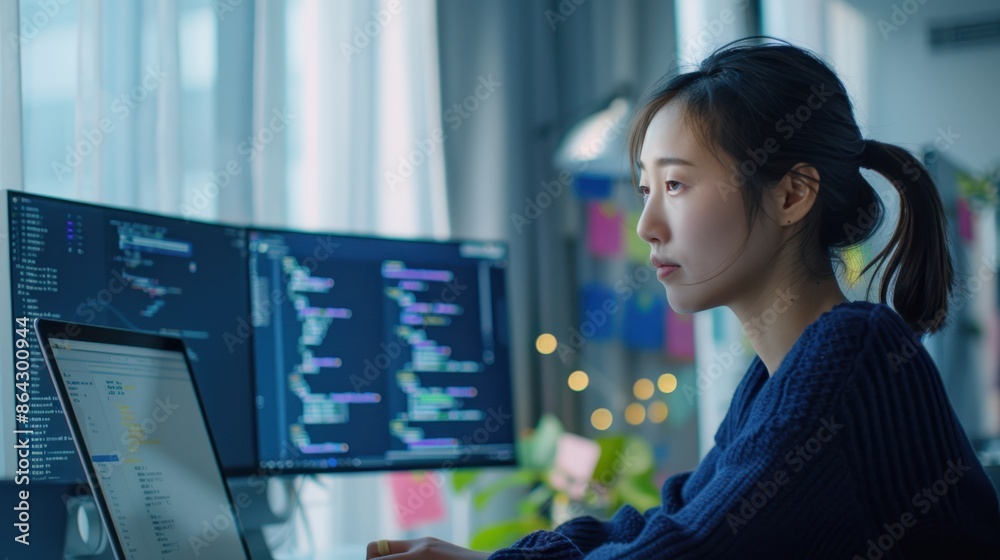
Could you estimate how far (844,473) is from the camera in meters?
0.86

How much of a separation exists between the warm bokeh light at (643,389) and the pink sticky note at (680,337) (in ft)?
0.35

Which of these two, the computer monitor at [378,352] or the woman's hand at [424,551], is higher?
the computer monitor at [378,352]

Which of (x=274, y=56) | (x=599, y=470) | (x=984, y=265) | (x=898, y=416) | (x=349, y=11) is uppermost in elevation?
(x=349, y=11)

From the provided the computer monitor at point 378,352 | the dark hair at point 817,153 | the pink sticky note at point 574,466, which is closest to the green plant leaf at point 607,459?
the pink sticky note at point 574,466

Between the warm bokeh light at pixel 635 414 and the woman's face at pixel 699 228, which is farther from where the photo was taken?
the warm bokeh light at pixel 635 414

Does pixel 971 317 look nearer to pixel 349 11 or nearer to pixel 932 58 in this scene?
pixel 932 58

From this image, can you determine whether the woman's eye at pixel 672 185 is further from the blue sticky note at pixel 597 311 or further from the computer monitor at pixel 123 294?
the blue sticky note at pixel 597 311

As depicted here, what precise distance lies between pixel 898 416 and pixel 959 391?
1.98 m

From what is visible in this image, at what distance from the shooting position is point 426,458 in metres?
1.55

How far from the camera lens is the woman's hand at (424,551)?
→ 96 cm

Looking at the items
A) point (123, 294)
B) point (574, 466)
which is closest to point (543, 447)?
point (574, 466)

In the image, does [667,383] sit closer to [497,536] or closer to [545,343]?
[545,343]

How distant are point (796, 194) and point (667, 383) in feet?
5.48

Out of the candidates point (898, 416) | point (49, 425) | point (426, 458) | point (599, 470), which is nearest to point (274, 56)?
point (426, 458)
